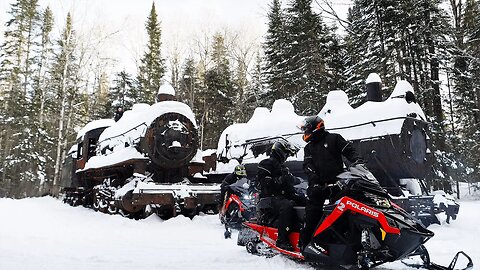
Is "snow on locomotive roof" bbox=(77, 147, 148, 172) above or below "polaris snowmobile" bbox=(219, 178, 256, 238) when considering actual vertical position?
above

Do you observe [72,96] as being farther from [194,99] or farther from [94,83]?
[194,99]

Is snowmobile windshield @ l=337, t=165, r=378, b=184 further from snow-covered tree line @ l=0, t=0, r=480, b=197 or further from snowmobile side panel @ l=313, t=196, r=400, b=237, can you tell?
snow-covered tree line @ l=0, t=0, r=480, b=197

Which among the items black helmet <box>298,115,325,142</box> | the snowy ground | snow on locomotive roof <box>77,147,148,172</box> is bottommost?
the snowy ground

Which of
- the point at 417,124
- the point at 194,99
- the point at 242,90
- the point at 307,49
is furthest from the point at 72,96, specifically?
the point at 417,124

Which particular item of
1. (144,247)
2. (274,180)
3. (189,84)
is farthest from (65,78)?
(274,180)

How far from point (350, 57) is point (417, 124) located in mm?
15339

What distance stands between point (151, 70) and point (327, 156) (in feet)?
105

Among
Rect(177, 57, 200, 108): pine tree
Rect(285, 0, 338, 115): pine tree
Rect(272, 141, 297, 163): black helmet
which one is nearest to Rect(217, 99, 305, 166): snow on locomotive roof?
Rect(272, 141, 297, 163): black helmet

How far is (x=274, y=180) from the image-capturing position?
15.7ft

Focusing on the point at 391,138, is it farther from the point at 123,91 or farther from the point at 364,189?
the point at 123,91

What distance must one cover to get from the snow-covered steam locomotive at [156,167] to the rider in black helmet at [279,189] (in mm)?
5275

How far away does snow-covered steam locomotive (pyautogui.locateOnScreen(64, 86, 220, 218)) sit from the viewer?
9727 millimetres

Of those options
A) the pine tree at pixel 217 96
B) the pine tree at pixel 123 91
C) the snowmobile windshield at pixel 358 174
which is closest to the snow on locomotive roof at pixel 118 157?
the snowmobile windshield at pixel 358 174

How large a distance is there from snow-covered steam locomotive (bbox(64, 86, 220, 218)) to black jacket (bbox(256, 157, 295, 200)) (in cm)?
532
